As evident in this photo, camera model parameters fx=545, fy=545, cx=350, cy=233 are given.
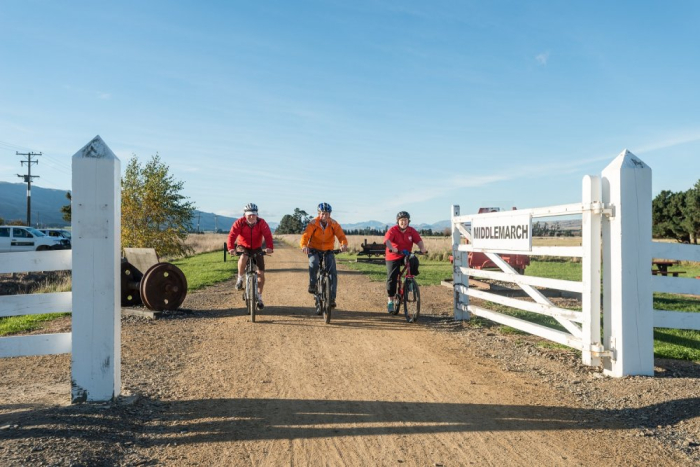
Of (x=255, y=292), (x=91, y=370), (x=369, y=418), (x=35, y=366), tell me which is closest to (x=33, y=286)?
(x=255, y=292)

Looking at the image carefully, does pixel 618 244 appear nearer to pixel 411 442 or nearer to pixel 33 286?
pixel 411 442

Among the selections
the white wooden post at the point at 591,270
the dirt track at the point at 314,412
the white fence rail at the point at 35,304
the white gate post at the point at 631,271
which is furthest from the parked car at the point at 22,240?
the white gate post at the point at 631,271

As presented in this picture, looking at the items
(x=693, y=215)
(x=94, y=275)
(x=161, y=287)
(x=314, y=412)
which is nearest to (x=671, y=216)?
(x=693, y=215)

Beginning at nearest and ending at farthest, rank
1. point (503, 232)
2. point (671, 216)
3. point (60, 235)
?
point (503, 232) < point (60, 235) < point (671, 216)

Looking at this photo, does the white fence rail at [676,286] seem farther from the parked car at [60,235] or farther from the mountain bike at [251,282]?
the parked car at [60,235]

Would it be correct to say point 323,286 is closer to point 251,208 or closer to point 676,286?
point 251,208

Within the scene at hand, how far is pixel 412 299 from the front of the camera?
9.77 metres

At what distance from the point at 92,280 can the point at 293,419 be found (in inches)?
82.6

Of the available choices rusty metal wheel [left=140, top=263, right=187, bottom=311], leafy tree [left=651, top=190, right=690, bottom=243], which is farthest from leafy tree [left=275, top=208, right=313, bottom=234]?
rusty metal wheel [left=140, top=263, right=187, bottom=311]

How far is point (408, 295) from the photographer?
9.88 metres

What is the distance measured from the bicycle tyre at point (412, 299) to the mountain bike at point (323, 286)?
4.55 feet

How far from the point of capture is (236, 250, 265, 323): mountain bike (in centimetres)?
970

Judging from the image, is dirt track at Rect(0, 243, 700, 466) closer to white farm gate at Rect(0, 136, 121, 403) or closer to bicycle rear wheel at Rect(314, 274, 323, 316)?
white farm gate at Rect(0, 136, 121, 403)

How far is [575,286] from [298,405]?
3465mm
